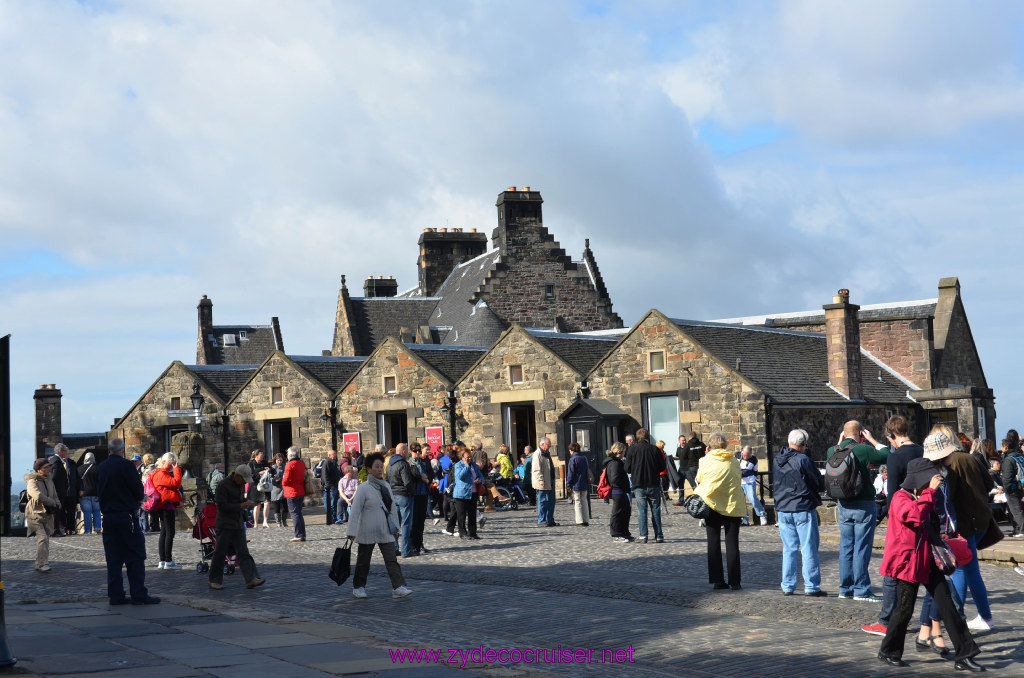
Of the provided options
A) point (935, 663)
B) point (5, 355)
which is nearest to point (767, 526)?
point (935, 663)

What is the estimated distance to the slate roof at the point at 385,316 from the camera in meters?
50.8

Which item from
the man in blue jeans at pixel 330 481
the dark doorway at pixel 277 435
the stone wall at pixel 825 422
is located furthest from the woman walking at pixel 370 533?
the dark doorway at pixel 277 435

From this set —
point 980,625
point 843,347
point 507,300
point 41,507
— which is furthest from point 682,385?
point 507,300

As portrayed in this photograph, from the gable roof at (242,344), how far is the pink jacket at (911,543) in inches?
2015

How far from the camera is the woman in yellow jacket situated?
40.1 ft

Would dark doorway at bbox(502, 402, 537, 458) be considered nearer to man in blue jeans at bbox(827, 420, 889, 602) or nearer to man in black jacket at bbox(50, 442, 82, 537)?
man in black jacket at bbox(50, 442, 82, 537)

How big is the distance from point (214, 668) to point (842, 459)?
20.5 feet

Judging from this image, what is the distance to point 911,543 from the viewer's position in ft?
28.1

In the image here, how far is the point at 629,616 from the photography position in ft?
36.3

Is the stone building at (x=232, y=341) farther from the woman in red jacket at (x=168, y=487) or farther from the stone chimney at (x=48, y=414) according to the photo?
the woman in red jacket at (x=168, y=487)

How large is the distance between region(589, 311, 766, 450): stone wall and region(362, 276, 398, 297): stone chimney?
107ft

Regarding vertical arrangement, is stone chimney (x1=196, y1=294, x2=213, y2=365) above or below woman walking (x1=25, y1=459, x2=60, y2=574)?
above

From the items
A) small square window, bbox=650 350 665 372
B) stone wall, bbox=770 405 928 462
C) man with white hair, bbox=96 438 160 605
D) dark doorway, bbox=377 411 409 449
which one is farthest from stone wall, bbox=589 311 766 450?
man with white hair, bbox=96 438 160 605

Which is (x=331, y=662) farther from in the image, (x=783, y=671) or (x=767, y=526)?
(x=767, y=526)
